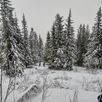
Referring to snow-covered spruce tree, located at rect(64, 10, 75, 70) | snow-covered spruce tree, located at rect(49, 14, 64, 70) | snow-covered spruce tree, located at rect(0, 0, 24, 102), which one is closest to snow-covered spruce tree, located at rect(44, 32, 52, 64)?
snow-covered spruce tree, located at rect(49, 14, 64, 70)

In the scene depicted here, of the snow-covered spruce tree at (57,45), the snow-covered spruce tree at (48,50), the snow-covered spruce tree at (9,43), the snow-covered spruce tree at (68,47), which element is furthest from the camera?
the snow-covered spruce tree at (48,50)

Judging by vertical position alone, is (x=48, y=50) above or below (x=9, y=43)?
below

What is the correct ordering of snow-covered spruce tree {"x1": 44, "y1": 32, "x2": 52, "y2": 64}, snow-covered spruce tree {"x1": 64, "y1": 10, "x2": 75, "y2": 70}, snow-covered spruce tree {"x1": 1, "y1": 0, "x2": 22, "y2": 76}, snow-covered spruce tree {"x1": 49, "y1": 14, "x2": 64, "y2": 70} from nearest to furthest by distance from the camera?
snow-covered spruce tree {"x1": 1, "y1": 0, "x2": 22, "y2": 76}
snow-covered spruce tree {"x1": 49, "y1": 14, "x2": 64, "y2": 70}
snow-covered spruce tree {"x1": 64, "y1": 10, "x2": 75, "y2": 70}
snow-covered spruce tree {"x1": 44, "y1": 32, "x2": 52, "y2": 64}

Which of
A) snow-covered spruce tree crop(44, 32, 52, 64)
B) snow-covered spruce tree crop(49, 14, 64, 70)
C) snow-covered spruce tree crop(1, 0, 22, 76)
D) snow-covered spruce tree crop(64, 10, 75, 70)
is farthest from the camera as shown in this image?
snow-covered spruce tree crop(44, 32, 52, 64)

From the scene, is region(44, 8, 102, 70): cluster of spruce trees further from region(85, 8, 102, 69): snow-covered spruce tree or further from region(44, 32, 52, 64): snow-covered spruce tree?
region(44, 32, 52, 64): snow-covered spruce tree

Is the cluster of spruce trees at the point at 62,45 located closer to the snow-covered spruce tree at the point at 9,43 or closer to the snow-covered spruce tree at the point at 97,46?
the snow-covered spruce tree at the point at 97,46

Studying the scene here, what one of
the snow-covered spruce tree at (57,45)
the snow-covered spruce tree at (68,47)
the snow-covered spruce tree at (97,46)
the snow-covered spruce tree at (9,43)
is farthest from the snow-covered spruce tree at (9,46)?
the snow-covered spruce tree at (97,46)

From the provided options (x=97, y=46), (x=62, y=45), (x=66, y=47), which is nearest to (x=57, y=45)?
(x=62, y=45)

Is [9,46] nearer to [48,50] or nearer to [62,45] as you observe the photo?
[62,45]

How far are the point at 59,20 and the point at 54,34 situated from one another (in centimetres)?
285

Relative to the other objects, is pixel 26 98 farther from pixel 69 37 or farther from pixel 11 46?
pixel 69 37

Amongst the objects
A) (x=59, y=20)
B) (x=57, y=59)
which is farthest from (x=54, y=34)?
(x=57, y=59)

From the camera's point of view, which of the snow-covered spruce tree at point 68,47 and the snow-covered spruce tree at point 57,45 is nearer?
the snow-covered spruce tree at point 57,45

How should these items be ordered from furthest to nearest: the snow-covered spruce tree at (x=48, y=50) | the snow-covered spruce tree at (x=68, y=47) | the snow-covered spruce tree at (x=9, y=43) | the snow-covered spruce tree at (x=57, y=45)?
the snow-covered spruce tree at (x=48, y=50), the snow-covered spruce tree at (x=68, y=47), the snow-covered spruce tree at (x=57, y=45), the snow-covered spruce tree at (x=9, y=43)
